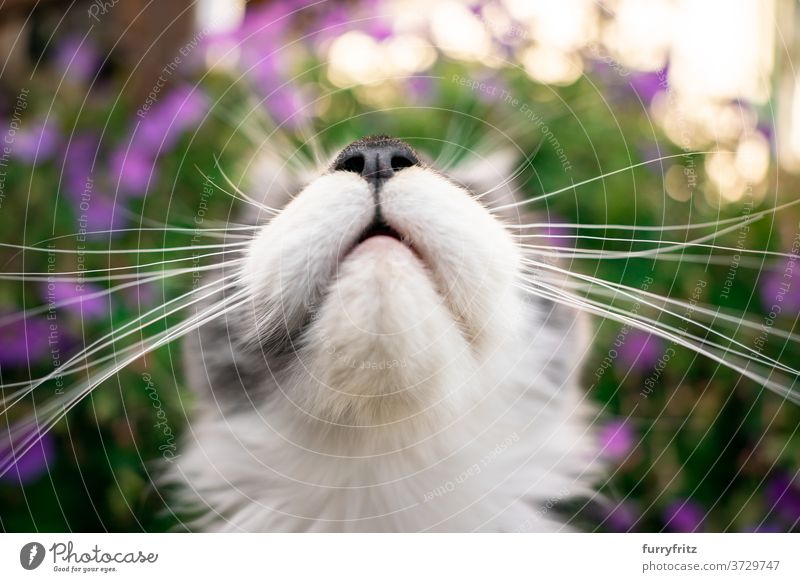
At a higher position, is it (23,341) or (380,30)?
(380,30)

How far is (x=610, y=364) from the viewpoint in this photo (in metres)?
1.51

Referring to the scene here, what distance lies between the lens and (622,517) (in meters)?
1.33

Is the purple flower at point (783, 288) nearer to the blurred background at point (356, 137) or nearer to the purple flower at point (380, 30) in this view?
the blurred background at point (356, 137)

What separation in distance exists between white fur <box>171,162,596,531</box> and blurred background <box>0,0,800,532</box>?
0.18 meters

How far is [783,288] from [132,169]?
1313mm

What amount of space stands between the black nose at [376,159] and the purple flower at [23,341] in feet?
2.68

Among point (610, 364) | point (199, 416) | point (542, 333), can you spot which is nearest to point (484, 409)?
point (542, 333)

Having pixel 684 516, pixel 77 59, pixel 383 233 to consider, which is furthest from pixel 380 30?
pixel 684 516

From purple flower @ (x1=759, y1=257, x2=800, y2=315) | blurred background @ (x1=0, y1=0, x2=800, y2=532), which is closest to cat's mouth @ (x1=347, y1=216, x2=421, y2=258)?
blurred background @ (x1=0, y1=0, x2=800, y2=532)

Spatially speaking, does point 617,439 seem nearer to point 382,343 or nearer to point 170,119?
point 382,343
